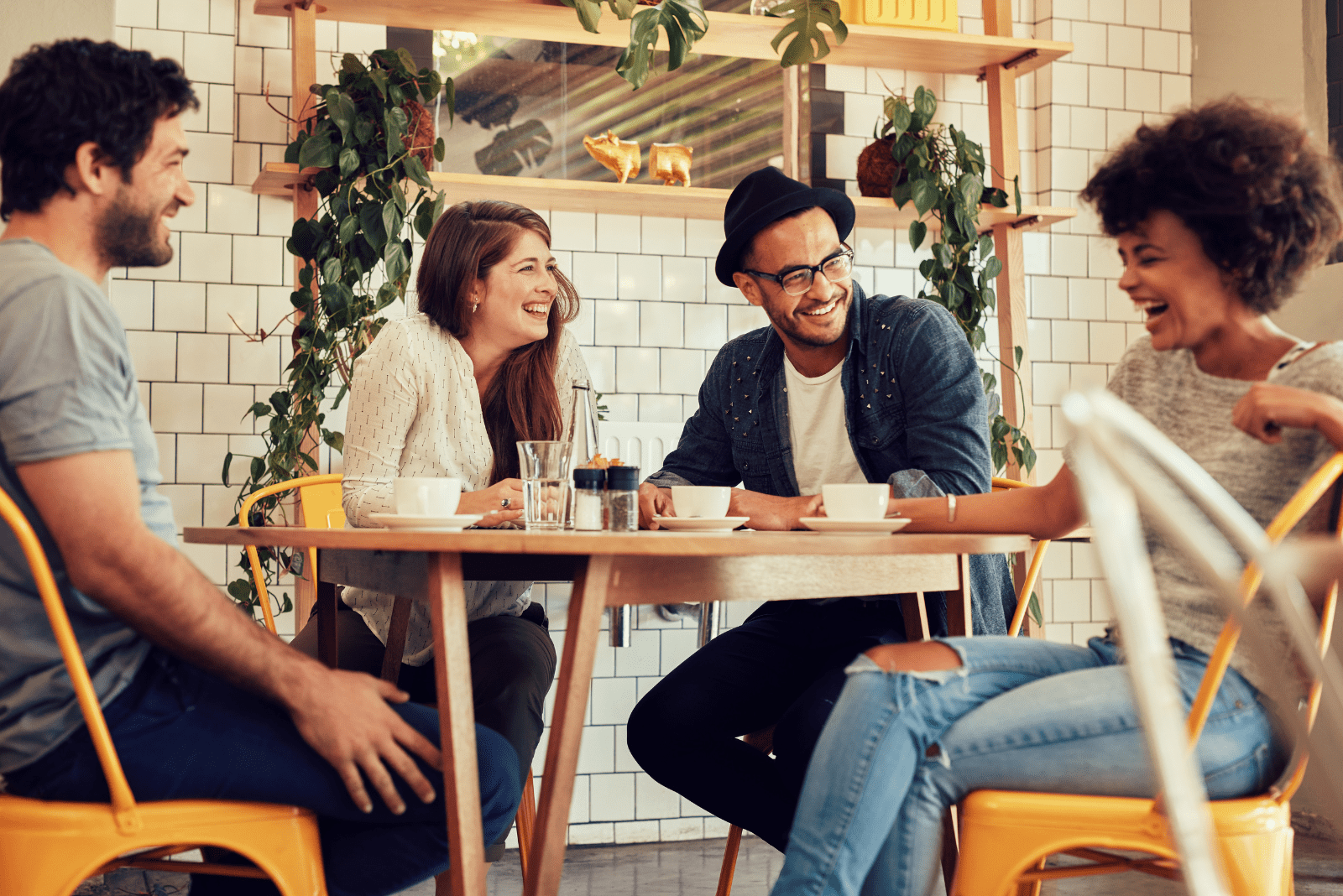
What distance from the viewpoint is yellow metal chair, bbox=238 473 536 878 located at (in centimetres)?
204

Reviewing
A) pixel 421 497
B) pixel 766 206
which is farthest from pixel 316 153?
pixel 421 497

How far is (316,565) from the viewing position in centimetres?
210

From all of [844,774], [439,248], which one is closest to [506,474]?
[439,248]

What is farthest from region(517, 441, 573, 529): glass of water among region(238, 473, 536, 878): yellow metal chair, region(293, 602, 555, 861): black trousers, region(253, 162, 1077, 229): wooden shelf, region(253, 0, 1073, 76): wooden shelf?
region(253, 0, 1073, 76): wooden shelf

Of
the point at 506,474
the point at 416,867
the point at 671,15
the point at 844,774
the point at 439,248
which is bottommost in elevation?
the point at 416,867

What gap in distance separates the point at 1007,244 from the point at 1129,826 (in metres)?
2.53

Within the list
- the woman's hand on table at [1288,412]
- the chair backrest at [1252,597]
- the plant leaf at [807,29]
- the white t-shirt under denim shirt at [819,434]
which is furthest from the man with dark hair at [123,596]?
the plant leaf at [807,29]

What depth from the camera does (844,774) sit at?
4.03ft

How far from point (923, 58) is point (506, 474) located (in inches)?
77.5

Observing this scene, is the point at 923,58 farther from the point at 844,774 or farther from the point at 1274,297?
the point at 844,774

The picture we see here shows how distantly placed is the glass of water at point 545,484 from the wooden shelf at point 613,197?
5.40 feet

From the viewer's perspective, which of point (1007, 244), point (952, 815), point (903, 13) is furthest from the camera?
point (1007, 244)

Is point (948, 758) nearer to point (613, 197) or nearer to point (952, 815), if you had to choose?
point (952, 815)

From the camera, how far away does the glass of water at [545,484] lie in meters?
1.56
